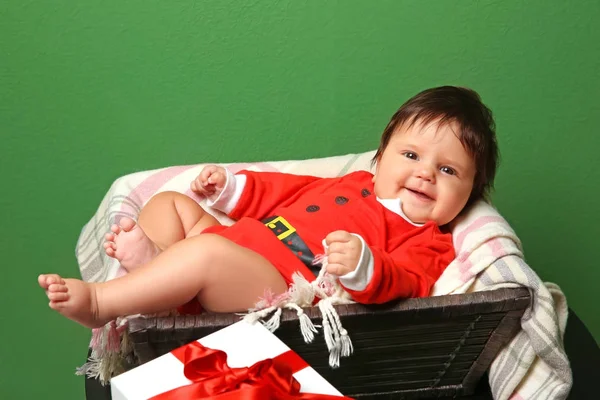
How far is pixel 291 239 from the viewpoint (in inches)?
45.6

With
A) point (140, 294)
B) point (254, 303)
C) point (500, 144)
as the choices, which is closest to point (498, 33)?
point (500, 144)

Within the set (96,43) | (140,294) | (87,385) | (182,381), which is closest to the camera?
(182,381)

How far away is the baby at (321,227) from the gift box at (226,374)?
133 mm

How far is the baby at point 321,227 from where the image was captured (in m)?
0.95

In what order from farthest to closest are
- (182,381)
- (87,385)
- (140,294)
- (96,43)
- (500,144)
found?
1. (500,144)
2. (96,43)
3. (87,385)
4. (140,294)
5. (182,381)

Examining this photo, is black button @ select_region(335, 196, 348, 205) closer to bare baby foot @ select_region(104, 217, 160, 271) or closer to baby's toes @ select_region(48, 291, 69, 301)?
bare baby foot @ select_region(104, 217, 160, 271)

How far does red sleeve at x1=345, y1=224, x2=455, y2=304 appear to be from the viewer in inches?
37.2

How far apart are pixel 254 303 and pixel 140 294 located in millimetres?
150

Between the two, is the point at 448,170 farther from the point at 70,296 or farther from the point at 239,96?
the point at 70,296

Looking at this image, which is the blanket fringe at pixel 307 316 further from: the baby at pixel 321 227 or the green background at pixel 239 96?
the green background at pixel 239 96

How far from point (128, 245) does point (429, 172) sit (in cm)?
44

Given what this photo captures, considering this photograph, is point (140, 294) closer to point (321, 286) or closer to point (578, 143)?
point (321, 286)

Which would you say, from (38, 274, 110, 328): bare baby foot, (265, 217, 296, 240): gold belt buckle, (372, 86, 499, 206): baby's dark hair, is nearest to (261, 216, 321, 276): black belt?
(265, 217, 296, 240): gold belt buckle

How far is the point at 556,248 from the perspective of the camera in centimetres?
158
